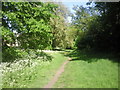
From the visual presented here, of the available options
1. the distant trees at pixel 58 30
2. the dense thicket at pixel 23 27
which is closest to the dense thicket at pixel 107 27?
the dense thicket at pixel 23 27

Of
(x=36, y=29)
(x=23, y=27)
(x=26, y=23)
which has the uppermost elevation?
(x=26, y=23)

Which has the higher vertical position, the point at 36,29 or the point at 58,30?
the point at 58,30

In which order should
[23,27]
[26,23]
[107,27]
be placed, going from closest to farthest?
[23,27] < [26,23] < [107,27]

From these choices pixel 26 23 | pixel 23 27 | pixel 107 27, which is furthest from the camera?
pixel 107 27

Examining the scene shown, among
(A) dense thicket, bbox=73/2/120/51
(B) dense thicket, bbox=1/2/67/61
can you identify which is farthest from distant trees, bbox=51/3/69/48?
(B) dense thicket, bbox=1/2/67/61

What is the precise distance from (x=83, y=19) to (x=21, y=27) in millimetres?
16838

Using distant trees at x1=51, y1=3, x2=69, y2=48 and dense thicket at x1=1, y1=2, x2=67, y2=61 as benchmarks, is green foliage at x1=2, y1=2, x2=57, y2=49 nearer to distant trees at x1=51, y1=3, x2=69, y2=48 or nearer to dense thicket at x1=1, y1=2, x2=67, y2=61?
dense thicket at x1=1, y1=2, x2=67, y2=61

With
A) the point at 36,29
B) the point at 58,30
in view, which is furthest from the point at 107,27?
the point at 58,30

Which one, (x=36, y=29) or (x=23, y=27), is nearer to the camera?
(x=23, y=27)

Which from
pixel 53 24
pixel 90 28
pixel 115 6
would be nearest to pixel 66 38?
pixel 53 24

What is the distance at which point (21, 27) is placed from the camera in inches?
397

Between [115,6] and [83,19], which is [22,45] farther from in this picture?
[83,19]

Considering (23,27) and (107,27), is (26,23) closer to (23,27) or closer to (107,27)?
(23,27)

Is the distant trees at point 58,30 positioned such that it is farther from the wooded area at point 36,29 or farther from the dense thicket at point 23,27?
the dense thicket at point 23,27
